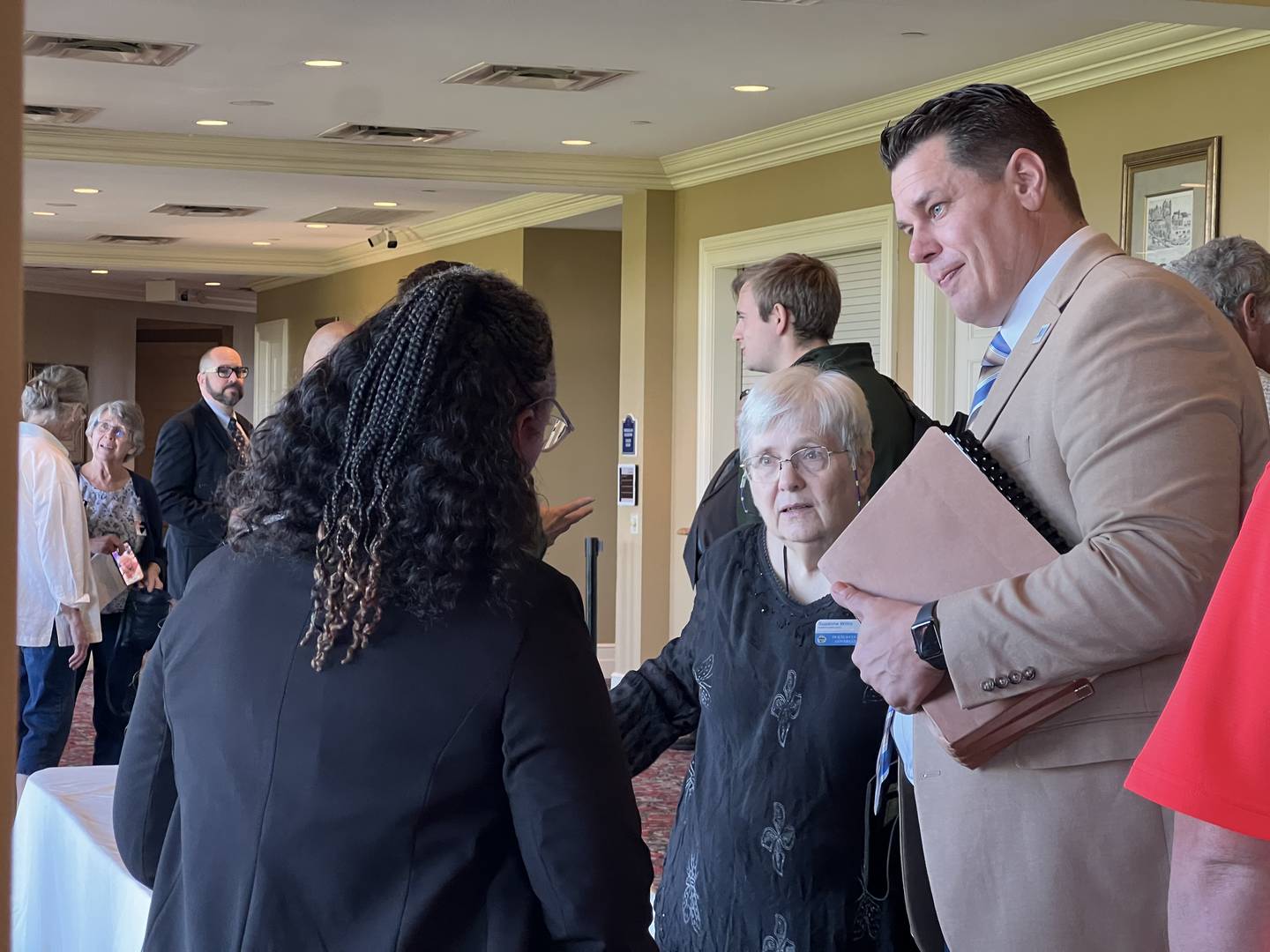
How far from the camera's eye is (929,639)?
5.41 ft

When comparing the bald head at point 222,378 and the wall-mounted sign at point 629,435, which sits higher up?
the bald head at point 222,378

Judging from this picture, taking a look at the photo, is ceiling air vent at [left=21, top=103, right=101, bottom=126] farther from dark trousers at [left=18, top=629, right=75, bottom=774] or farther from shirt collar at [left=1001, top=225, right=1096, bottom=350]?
shirt collar at [left=1001, top=225, right=1096, bottom=350]

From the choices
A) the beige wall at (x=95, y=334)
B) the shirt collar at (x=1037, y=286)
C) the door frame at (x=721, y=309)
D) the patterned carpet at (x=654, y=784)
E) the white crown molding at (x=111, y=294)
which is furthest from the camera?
the beige wall at (x=95, y=334)

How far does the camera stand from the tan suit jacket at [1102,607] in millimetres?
1558

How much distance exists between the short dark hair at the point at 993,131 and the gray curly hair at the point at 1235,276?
160cm

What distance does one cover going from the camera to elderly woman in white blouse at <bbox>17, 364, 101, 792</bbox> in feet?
16.1

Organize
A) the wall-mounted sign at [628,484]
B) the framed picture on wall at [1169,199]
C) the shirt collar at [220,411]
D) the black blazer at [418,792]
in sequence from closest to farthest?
the black blazer at [418,792]
the framed picture on wall at [1169,199]
the shirt collar at [220,411]
the wall-mounted sign at [628,484]

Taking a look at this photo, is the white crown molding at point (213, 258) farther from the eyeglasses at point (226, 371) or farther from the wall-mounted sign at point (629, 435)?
the eyeglasses at point (226, 371)

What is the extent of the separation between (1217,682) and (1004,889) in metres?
0.74

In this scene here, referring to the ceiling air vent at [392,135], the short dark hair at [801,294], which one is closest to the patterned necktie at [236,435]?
the ceiling air vent at [392,135]

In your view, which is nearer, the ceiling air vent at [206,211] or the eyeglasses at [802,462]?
the eyeglasses at [802,462]

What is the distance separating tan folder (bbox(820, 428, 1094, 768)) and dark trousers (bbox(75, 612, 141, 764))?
14.5ft

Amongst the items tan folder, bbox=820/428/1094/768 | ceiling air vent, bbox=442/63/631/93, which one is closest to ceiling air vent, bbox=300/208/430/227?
ceiling air vent, bbox=442/63/631/93

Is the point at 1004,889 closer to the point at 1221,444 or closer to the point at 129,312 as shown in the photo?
the point at 1221,444
